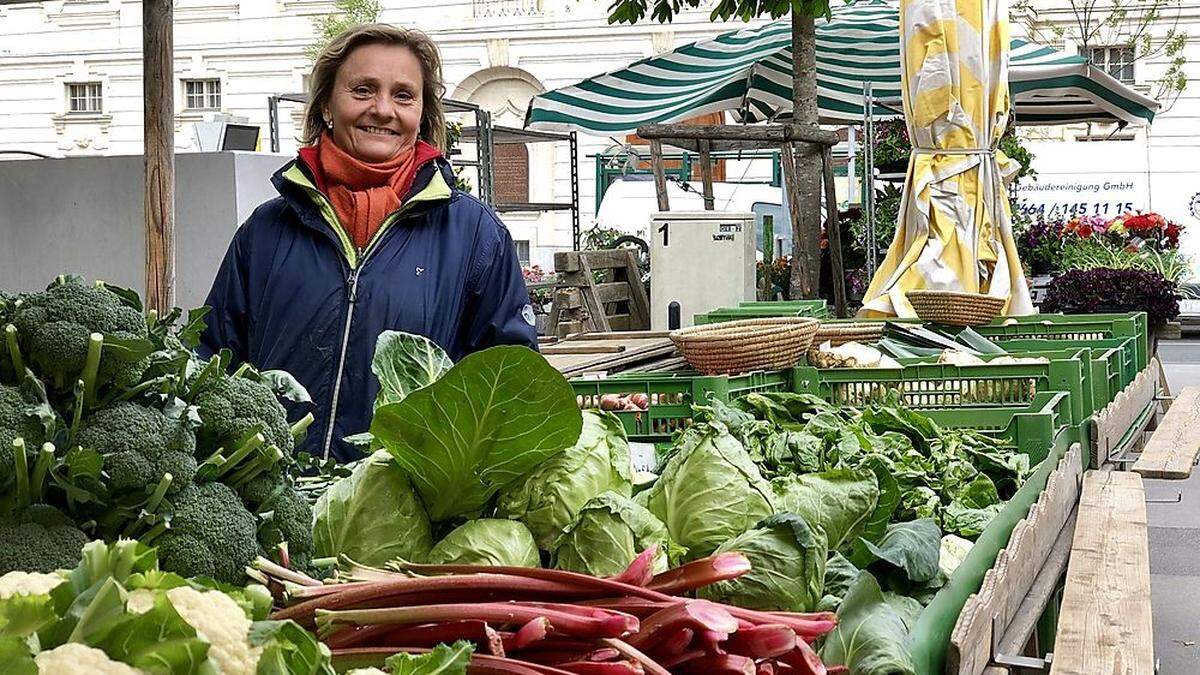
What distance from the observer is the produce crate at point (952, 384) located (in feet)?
15.3

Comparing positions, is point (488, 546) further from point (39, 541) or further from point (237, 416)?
point (39, 541)

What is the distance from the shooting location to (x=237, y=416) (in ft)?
5.91

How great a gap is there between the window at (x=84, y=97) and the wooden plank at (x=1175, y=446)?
36124mm

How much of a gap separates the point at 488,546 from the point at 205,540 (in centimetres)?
44

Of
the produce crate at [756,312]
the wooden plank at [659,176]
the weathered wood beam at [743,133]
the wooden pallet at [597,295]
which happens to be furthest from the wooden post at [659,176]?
the produce crate at [756,312]

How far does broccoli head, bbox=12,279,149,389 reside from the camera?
1.68 m

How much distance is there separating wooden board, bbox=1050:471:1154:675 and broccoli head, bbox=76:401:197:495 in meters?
1.53

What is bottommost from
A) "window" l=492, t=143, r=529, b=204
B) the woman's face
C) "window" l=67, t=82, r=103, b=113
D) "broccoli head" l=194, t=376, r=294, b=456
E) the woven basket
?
"broccoli head" l=194, t=376, r=294, b=456

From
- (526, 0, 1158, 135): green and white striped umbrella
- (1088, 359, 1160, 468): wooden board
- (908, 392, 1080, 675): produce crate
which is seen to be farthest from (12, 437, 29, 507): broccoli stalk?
(526, 0, 1158, 135): green and white striped umbrella

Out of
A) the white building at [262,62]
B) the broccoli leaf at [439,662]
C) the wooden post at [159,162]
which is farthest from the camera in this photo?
the white building at [262,62]

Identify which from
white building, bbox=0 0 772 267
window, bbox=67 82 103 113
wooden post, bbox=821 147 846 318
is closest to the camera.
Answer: wooden post, bbox=821 147 846 318

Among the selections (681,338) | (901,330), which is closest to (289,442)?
(681,338)

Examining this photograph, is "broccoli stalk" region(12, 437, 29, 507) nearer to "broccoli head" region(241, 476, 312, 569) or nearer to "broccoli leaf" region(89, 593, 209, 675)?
"broccoli head" region(241, 476, 312, 569)

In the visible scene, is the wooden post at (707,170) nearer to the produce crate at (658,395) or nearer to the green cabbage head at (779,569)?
the produce crate at (658,395)
